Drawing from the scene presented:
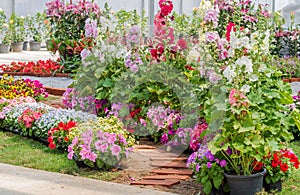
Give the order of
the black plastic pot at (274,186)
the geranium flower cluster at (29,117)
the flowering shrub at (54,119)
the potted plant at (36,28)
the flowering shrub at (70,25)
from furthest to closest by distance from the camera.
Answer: the potted plant at (36,28), the flowering shrub at (70,25), the geranium flower cluster at (29,117), the flowering shrub at (54,119), the black plastic pot at (274,186)

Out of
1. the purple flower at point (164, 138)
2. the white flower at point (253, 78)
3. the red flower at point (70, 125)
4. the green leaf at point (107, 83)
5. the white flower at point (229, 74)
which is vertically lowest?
the purple flower at point (164, 138)

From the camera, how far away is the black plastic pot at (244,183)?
12.0 feet

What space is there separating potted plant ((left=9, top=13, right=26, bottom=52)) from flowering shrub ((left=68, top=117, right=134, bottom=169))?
36.1ft

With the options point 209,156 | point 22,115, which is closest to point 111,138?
point 209,156

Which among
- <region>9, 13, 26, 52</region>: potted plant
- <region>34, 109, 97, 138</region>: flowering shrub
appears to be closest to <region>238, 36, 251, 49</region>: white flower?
<region>34, 109, 97, 138</region>: flowering shrub

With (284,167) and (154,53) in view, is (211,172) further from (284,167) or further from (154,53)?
(154,53)

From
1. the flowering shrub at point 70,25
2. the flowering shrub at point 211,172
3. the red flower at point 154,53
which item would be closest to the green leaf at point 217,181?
the flowering shrub at point 211,172

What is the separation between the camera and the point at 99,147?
4305 mm

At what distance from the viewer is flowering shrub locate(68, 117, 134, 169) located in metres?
4.31

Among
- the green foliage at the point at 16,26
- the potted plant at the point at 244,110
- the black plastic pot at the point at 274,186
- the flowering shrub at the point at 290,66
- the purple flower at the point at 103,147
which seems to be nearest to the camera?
the potted plant at the point at 244,110

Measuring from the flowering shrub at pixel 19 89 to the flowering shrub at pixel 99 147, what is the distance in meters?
2.29

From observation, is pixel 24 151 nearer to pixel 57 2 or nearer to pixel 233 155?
pixel 233 155

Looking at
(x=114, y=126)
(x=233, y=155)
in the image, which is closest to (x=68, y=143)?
(x=114, y=126)

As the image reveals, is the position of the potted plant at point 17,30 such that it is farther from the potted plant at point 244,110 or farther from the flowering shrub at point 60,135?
the potted plant at point 244,110
